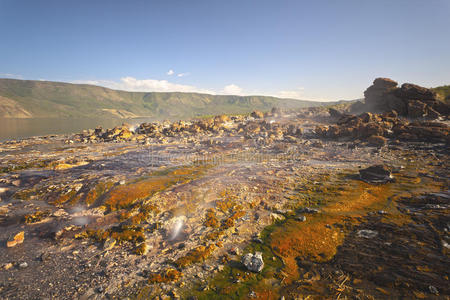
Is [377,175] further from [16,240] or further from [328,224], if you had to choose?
[16,240]

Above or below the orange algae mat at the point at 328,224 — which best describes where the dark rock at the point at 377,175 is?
above

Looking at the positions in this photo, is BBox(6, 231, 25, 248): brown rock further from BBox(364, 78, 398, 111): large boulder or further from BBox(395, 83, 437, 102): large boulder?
BBox(364, 78, 398, 111): large boulder

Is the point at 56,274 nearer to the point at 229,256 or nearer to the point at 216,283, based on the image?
the point at 216,283

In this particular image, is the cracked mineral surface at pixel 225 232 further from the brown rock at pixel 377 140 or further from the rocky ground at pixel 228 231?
the brown rock at pixel 377 140

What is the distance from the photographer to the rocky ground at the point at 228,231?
5.68 meters

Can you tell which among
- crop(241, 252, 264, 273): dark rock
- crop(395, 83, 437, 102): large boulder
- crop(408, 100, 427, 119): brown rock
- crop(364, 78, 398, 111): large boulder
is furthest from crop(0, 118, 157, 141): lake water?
crop(364, 78, 398, 111): large boulder

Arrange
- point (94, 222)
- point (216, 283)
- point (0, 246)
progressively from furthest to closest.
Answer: point (94, 222) < point (0, 246) < point (216, 283)

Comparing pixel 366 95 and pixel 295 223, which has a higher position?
pixel 366 95

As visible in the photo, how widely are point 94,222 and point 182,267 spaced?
6.08 m

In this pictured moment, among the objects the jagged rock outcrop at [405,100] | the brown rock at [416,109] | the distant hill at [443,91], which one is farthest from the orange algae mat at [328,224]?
the distant hill at [443,91]

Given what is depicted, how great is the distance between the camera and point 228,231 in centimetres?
844

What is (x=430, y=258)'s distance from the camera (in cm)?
632

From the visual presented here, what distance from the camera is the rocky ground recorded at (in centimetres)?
568

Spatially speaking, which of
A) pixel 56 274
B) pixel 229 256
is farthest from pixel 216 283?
pixel 56 274
